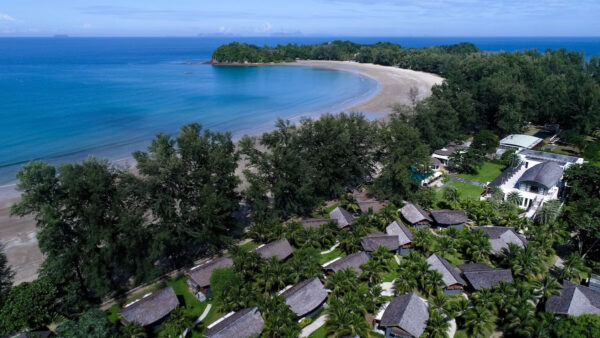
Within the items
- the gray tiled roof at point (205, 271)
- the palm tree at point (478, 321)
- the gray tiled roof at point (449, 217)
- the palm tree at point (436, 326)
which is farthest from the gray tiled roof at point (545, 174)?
the gray tiled roof at point (205, 271)

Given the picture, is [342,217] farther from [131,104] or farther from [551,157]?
[131,104]

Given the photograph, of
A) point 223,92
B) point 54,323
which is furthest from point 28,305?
point 223,92

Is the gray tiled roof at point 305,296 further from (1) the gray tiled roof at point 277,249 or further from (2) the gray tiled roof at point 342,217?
(2) the gray tiled roof at point 342,217

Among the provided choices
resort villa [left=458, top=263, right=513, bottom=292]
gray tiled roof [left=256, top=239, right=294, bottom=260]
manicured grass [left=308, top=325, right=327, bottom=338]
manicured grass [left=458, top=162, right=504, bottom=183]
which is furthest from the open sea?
resort villa [left=458, top=263, right=513, bottom=292]

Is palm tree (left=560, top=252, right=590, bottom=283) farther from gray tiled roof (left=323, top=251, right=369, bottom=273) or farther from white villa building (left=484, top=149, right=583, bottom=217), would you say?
gray tiled roof (left=323, top=251, right=369, bottom=273)

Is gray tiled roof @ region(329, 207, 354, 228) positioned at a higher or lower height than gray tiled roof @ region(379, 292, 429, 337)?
higher
